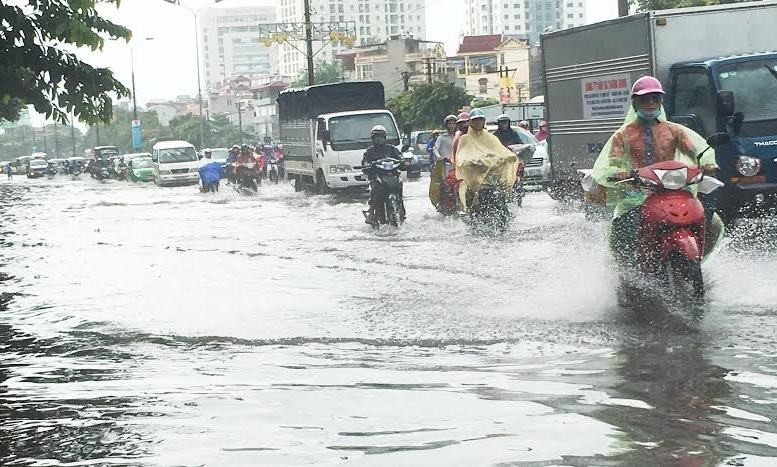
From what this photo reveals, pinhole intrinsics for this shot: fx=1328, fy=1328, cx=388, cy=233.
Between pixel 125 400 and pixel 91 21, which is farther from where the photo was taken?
pixel 91 21

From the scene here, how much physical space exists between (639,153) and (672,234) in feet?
3.16

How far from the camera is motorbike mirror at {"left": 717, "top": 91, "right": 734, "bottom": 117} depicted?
1164cm

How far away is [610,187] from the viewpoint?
29.5ft

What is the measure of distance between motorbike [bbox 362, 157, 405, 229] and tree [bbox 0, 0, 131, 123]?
4.82 meters

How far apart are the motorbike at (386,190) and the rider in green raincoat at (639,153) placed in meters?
9.94

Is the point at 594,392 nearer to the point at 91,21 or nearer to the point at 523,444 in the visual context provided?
the point at 523,444

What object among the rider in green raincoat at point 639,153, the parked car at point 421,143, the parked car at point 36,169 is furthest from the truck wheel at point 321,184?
the parked car at point 36,169

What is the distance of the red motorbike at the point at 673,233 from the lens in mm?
8180

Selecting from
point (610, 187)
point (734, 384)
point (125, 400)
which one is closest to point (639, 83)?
point (610, 187)

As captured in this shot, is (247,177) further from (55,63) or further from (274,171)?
(55,63)

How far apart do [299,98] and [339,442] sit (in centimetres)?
2826

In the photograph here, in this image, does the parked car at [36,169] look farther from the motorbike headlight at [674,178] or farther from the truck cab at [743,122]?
the motorbike headlight at [674,178]

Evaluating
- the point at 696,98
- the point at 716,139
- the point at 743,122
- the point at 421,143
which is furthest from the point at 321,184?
the point at 716,139

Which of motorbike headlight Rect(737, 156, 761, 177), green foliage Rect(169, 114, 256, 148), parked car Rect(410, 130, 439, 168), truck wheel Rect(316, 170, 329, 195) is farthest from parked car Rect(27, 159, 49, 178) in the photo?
motorbike headlight Rect(737, 156, 761, 177)
